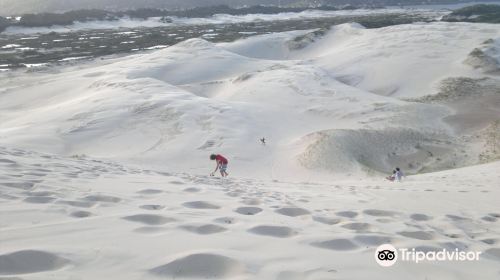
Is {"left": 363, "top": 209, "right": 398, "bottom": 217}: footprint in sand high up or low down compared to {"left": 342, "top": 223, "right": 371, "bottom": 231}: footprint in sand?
down

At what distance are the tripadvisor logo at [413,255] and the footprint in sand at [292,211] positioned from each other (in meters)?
1.53

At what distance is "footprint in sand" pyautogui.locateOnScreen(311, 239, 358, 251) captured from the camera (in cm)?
422

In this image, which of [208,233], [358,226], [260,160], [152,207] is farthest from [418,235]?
[260,160]

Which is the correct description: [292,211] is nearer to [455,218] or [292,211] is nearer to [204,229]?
[204,229]

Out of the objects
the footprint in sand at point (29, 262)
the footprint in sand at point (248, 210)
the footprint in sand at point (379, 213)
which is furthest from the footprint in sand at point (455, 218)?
the footprint in sand at point (29, 262)

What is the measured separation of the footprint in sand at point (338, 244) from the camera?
13.9ft

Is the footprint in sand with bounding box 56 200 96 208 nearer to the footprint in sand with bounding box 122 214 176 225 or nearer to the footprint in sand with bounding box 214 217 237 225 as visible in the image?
the footprint in sand with bounding box 122 214 176 225

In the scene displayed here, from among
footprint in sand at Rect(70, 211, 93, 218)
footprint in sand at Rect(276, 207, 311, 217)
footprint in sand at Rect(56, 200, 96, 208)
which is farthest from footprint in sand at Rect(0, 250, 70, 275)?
footprint in sand at Rect(276, 207, 311, 217)

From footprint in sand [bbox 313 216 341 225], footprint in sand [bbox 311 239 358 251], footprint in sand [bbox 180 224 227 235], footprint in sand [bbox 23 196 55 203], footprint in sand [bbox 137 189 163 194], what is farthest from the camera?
footprint in sand [bbox 137 189 163 194]

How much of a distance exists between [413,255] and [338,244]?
2.22ft

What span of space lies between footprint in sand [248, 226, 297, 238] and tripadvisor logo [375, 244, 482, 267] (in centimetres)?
91

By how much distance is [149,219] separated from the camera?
15.9 feet

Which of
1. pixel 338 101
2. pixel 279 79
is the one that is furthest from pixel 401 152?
pixel 279 79

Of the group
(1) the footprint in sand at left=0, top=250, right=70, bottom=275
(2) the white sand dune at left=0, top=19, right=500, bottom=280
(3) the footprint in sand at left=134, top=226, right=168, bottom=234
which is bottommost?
(2) the white sand dune at left=0, top=19, right=500, bottom=280
